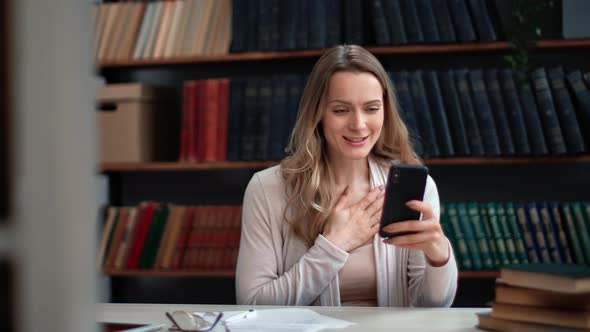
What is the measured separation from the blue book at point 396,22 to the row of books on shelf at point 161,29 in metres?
0.61

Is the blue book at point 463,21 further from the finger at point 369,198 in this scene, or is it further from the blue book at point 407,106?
the finger at point 369,198

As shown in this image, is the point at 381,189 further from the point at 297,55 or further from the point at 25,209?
the point at 25,209

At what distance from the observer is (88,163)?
1.01 feet

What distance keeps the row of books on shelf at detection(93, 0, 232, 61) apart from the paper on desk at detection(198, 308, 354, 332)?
4.59ft

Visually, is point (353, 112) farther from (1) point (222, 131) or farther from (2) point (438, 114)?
(1) point (222, 131)

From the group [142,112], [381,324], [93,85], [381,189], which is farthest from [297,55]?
[93,85]

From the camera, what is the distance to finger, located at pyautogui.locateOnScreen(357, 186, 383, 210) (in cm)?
180

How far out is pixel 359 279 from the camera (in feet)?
5.72

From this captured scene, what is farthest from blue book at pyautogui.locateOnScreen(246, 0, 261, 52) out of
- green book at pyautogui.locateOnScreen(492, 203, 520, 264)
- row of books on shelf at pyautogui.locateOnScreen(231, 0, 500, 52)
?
green book at pyautogui.locateOnScreen(492, 203, 520, 264)

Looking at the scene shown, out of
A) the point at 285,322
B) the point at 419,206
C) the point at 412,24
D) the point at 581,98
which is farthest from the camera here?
the point at 412,24

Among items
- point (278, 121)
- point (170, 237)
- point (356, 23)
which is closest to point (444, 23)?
point (356, 23)

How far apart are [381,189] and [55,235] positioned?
1.60m

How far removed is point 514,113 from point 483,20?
1.14 feet

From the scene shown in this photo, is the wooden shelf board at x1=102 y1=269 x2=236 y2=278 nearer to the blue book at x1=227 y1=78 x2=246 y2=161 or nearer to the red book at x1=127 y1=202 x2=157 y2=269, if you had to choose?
Answer: the red book at x1=127 y1=202 x2=157 y2=269
